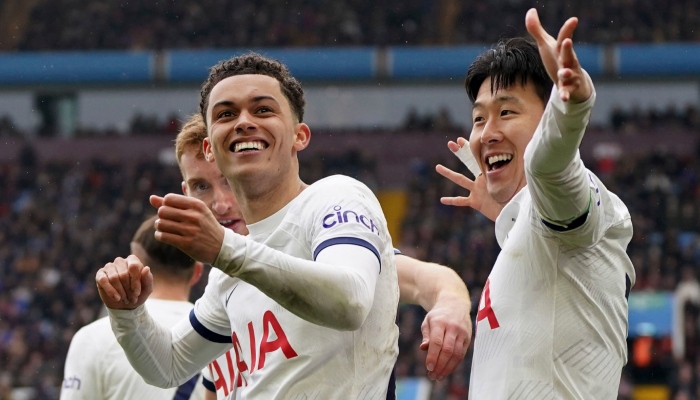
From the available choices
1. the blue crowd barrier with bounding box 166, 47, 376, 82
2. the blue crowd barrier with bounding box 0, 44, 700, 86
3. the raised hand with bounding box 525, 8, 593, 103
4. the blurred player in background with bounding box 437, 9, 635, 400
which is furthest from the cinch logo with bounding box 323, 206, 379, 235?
the blue crowd barrier with bounding box 166, 47, 376, 82

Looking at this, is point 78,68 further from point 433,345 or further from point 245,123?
point 433,345

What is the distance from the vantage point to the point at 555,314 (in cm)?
328

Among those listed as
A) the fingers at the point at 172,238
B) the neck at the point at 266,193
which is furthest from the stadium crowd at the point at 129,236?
the fingers at the point at 172,238

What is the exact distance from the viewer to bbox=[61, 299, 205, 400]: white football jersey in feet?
16.1

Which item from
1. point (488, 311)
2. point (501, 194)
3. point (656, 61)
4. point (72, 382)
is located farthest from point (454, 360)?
point (656, 61)

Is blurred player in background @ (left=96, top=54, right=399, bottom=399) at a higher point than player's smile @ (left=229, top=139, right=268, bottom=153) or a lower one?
lower

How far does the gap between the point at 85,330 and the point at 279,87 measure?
201 centimetres

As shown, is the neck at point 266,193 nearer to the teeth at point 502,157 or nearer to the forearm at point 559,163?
the teeth at point 502,157

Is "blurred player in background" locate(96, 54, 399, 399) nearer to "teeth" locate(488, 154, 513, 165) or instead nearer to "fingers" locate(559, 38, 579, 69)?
"teeth" locate(488, 154, 513, 165)

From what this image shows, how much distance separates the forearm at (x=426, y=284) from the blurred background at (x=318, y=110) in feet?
54.2

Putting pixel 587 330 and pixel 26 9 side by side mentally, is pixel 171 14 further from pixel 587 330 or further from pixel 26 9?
pixel 587 330

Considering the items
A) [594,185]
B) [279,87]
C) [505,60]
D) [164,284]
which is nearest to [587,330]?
[594,185]

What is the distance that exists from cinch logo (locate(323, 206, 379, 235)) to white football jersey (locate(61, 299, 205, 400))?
1949 mm

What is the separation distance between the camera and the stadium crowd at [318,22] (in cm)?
2833
